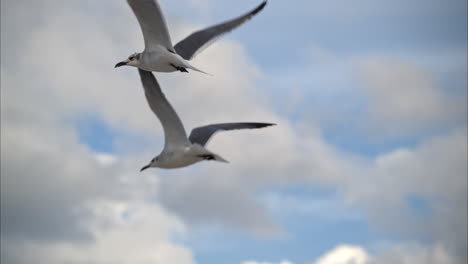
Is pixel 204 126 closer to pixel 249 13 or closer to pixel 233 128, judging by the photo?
pixel 233 128

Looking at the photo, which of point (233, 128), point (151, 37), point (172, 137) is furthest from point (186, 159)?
point (151, 37)

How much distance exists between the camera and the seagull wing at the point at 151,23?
18.7m

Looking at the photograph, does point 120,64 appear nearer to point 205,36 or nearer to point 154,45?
point 154,45

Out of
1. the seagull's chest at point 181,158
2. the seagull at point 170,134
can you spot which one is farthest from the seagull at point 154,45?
the seagull's chest at point 181,158

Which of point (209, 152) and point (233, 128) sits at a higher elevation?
point (233, 128)

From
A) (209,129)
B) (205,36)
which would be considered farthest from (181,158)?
(205,36)

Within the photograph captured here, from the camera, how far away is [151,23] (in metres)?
19.1

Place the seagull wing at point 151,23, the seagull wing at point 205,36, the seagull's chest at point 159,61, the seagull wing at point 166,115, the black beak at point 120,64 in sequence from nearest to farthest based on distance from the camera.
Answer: the seagull wing at point 166,115 < the seagull wing at point 151,23 < the seagull's chest at point 159,61 < the black beak at point 120,64 < the seagull wing at point 205,36

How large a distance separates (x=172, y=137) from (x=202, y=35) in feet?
14.9

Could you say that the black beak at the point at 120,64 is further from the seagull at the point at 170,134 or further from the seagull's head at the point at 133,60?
the seagull at the point at 170,134

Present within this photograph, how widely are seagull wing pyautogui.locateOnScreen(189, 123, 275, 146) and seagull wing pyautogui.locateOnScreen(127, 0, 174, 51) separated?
176cm

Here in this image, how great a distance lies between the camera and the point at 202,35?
2173cm

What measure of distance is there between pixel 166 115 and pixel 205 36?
14.3 ft

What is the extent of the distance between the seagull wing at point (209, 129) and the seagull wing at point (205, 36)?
272cm
